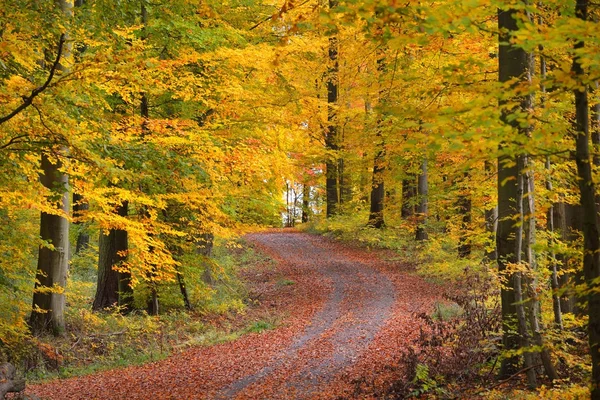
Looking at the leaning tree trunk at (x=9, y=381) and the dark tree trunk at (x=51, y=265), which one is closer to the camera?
the leaning tree trunk at (x=9, y=381)

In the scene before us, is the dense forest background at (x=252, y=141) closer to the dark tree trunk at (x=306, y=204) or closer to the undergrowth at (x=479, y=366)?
the undergrowth at (x=479, y=366)

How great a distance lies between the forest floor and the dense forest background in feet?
5.16

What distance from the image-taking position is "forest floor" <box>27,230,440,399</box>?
9008 mm

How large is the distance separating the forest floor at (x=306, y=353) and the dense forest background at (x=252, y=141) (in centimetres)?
157

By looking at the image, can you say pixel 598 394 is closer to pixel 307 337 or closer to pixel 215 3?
pixel 307 337

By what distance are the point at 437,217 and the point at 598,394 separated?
2448 centimetres

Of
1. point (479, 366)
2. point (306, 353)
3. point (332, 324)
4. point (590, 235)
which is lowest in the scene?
point (306, 353)

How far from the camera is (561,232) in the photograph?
921 centimetres

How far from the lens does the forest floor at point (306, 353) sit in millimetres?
9008

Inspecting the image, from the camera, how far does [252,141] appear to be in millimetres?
13992

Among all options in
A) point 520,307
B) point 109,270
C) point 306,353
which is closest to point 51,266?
point 109,270

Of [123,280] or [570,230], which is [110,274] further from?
[570,230]

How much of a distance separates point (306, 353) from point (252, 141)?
5329 mm

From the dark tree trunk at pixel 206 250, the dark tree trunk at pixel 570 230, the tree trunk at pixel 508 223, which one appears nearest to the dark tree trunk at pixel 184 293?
the dark tree trunk at pixel 206 250
